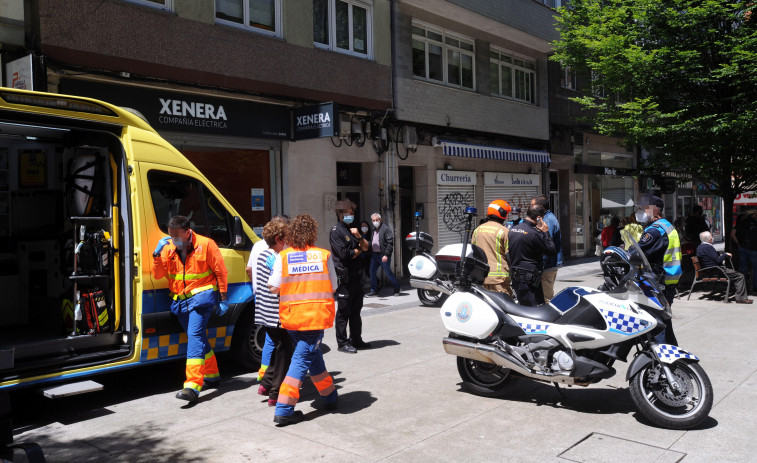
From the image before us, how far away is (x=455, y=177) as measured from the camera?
1758 centimetres

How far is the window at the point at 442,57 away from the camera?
16.4 m

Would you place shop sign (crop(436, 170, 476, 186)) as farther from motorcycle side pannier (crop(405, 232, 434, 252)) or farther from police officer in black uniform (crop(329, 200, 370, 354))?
police officer in black uniform (crop(329, 200, 370, 354))

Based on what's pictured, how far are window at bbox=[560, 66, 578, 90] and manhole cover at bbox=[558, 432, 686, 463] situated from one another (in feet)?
63.6

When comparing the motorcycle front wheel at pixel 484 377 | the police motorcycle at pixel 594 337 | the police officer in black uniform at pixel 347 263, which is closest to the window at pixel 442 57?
the police officer in black uniform at pixel 347 263

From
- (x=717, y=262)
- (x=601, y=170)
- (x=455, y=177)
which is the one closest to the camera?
(x=717, y=262)

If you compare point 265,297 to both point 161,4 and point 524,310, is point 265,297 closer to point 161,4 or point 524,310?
point 524,310

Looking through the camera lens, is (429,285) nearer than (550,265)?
Yes

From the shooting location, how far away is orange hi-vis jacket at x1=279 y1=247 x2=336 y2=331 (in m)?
5.18

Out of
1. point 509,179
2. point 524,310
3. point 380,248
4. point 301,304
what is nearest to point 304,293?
point 301,304

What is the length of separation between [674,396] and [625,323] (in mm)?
634

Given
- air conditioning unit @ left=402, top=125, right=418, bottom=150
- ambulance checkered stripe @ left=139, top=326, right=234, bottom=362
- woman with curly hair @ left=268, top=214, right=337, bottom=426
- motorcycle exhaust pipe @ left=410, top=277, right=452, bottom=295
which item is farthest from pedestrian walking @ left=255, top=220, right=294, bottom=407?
air conditioning unit @ left=402, top=125, right=418, bottom=150

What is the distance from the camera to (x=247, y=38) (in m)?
11.8

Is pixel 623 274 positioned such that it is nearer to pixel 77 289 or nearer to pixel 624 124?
pixel 77 289

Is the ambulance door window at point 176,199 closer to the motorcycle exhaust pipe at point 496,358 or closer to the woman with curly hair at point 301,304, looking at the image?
the woman with curly hair at point 301,304
